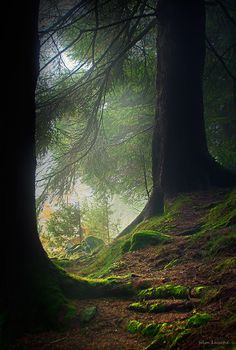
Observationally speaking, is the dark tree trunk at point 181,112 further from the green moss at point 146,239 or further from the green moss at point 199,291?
the green moss at point 199,291

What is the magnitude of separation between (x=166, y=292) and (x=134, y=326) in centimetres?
61

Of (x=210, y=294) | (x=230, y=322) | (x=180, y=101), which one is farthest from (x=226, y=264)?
(x=180, y=101)

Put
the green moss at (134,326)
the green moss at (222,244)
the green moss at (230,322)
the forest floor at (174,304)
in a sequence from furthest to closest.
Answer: the green moss at (222,244)
the green moss at (134,326)
the forest floor at (174,304)
the green moss at (230,322)

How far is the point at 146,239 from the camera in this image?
5.95 metres

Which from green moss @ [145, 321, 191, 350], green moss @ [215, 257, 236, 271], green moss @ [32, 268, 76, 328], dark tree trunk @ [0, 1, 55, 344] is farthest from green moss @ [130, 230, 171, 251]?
green moss @ [145, 321, 191, 350]

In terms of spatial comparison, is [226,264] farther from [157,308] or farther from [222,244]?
[157,308]

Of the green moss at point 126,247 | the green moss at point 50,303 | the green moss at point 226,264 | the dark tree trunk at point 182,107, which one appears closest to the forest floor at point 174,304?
the green moss at point 226,264

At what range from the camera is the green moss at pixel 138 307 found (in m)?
3.43

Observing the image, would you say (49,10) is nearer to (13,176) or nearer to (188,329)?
(13,176)

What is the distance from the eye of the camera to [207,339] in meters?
2.38

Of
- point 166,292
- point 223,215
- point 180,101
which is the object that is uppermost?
point 180,101

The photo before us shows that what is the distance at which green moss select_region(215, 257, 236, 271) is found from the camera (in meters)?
3.63

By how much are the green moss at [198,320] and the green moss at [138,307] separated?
78cm

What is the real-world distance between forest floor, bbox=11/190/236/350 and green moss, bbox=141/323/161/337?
1 cm
